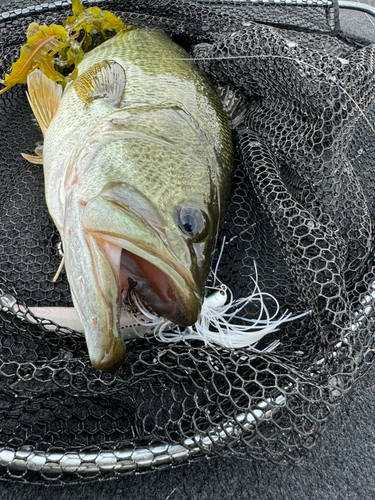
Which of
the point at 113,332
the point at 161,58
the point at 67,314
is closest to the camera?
the point at 113,332

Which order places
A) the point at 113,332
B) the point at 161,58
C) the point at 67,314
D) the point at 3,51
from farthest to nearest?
the point at 3,51 → the point at 161,58 → the point at 67,314 → the point at 113,332

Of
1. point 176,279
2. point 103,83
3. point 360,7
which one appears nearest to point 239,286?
point 176,279

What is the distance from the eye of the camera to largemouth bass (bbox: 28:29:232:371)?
4.19ft

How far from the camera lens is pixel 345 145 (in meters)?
1.81

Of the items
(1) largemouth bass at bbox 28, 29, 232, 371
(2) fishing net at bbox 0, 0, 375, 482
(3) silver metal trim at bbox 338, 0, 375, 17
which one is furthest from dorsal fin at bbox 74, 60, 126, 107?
(3) silver metal trim at bbox 338, 0, 375, 17

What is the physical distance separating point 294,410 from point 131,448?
0.54 m

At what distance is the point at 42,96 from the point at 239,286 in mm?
1486

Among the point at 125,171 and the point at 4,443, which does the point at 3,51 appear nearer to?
the point at 125,171

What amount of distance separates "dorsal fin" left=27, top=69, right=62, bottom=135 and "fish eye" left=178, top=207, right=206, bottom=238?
106cm

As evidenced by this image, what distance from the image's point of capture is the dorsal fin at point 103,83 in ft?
6.23

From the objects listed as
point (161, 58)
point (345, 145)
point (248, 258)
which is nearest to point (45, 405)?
point (248, 258)

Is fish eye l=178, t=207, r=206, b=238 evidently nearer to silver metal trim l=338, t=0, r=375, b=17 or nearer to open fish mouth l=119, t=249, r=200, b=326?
open fish mouth l=119, t=249, r=200, b=326

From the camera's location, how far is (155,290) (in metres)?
1.37

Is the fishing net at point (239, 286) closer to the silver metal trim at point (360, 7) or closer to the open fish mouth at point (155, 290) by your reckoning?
the open fish mouth at point (155, 290)
